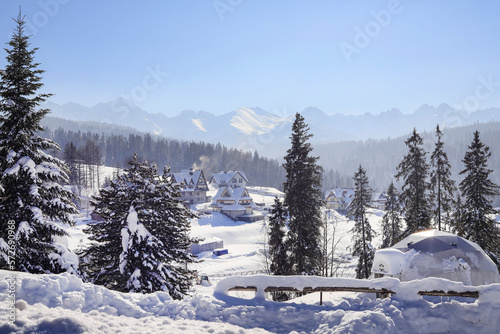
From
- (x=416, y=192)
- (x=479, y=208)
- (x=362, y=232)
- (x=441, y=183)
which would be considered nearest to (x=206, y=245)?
(x=362, y=232)

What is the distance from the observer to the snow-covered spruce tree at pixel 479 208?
26016 mm

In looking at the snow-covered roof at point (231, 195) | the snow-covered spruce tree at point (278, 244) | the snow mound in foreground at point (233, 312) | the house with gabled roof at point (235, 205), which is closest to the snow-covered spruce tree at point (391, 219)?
the snow-covered spruce tree at point (278, 244)

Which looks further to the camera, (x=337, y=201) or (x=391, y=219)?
(x=337, y=201)

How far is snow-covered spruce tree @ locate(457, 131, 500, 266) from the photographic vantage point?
85.4 ft

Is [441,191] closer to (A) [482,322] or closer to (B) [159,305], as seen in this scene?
(A) [482,322]

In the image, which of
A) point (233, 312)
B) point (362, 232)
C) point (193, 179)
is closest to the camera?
point (233, 312)

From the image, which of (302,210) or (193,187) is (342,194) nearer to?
(193,187)

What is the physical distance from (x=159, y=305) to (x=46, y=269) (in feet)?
22.7

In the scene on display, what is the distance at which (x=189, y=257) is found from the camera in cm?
1792

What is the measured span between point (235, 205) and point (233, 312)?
75.2 metres

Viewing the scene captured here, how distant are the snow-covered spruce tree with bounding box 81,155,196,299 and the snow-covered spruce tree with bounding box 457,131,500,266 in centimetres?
2243

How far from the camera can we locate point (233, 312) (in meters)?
8.87

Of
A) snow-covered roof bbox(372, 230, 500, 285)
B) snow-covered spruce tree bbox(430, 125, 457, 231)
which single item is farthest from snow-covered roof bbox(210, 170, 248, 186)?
snow-covered roof bbox(372, 230, 500, 285)

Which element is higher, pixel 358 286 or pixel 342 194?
pixel 358 286
